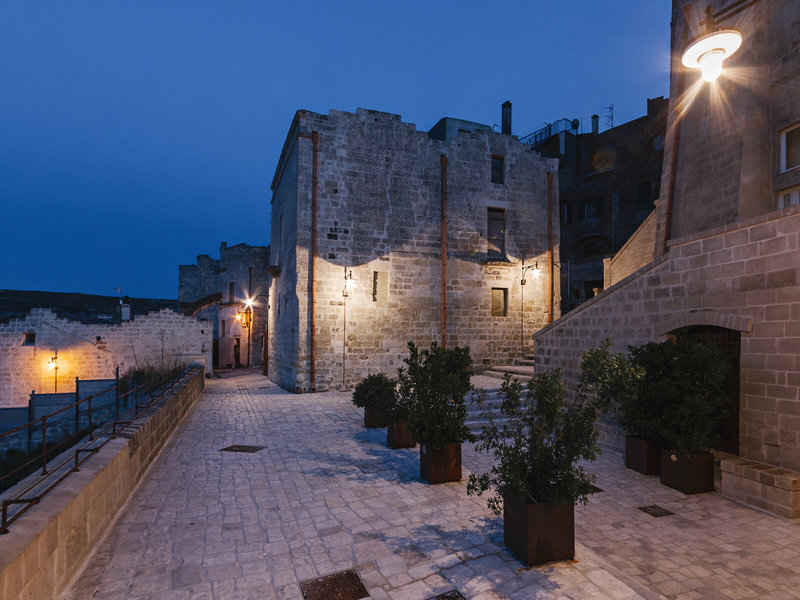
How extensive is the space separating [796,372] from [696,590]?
332cm

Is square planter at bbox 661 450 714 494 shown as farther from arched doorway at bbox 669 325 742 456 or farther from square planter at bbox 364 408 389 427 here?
square planter at bbox 364 408 389 427

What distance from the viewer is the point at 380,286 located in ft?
47.9

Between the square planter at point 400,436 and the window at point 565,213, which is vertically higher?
the window at point 565,213

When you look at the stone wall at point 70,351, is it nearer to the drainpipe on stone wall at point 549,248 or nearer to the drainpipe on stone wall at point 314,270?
the drainpipe on stone wall at point 314,270

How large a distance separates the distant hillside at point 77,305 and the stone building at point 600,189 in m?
22.6

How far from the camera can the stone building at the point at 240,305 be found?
28.4 meters

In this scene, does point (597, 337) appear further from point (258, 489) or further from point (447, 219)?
point (447, 219)

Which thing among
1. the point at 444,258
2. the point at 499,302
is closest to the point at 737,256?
the point at 444,258

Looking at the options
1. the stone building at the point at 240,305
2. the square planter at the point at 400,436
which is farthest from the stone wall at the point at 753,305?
the stone building at the point at 240,305

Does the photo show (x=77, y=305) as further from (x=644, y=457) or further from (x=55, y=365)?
(x=644, y=457)

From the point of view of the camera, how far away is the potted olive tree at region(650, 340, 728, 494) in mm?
5457

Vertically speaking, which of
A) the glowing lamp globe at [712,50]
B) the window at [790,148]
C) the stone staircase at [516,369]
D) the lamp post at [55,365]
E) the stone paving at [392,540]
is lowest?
the lamp post at [55,365]

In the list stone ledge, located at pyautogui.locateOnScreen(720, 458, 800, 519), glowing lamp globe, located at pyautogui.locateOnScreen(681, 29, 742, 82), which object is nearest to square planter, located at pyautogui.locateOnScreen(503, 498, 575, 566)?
stone ledge, located at pyautogui.locateOnScreen(720, 458, 800, 519)

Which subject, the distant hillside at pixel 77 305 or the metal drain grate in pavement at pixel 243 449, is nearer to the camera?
the metal drain grate in pavement at pixel 243 449
